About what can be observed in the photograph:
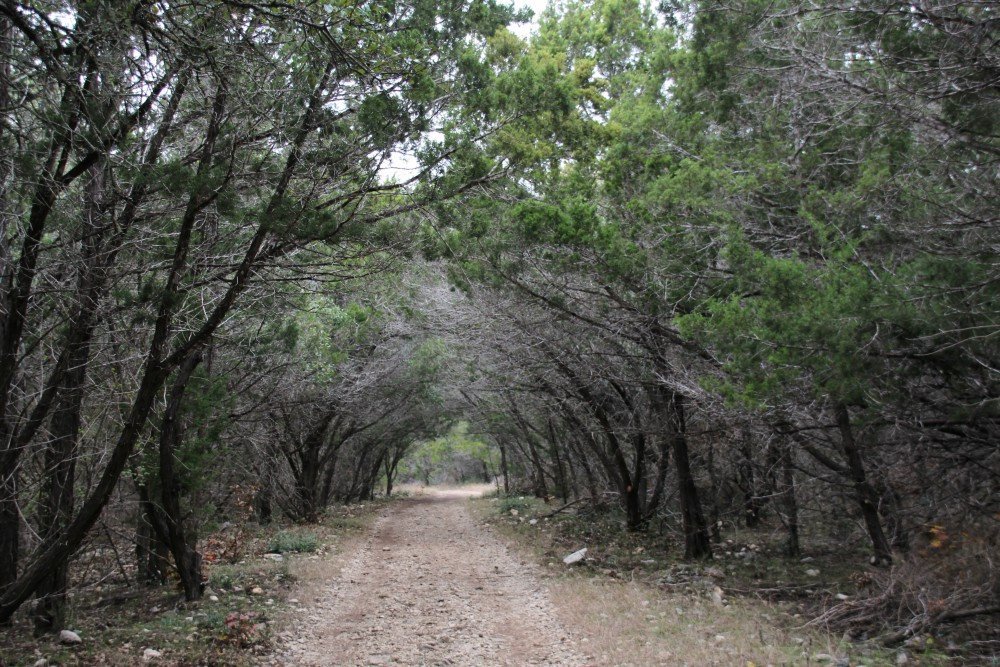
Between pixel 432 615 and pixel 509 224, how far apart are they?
4799mm

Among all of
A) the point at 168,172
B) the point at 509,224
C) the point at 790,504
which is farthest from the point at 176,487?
the point at 790,504

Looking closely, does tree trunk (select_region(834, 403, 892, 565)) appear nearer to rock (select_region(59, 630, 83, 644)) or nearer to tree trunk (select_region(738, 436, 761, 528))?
tree trunk (select_region(738, 436, 761, 528))

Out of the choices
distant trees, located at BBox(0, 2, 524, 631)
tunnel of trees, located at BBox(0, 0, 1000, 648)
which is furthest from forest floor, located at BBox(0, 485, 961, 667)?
distant trees, located at BBox(0, 2, 524, 631)

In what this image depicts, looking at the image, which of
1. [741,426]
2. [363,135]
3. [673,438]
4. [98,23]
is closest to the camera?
[98,23]

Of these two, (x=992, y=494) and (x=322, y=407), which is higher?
(x=322, y=407)

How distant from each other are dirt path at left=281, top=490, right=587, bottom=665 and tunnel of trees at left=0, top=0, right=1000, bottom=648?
2167 millimetres

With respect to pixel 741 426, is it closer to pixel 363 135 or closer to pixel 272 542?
pixel 363 135

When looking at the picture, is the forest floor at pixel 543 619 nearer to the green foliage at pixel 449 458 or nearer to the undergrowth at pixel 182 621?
the undergrowth at pixel 182 621

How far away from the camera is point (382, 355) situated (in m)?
17.8

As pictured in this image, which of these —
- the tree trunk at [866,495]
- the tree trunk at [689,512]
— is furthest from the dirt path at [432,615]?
the tree trunk at [866,495]

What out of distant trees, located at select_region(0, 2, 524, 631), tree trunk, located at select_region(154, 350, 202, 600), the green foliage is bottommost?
the green foliage

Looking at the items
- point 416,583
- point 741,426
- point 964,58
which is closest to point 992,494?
point 741,426

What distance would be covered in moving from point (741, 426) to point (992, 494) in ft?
7.69

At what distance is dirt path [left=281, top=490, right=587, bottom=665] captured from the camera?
6164 millimetres
